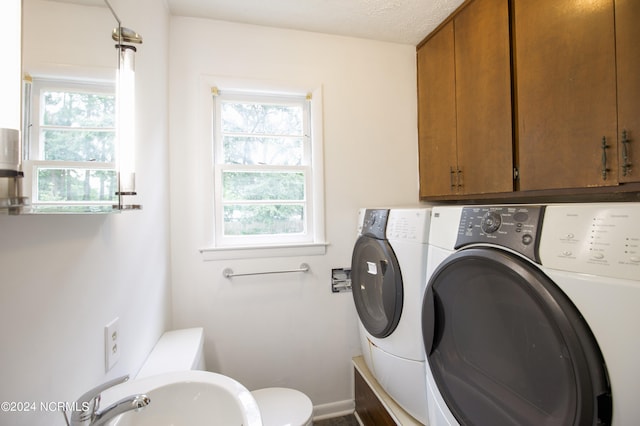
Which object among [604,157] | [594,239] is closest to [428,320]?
[594,239]

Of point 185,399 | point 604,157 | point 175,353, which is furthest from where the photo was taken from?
point 175,353

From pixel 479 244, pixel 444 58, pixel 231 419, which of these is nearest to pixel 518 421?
pixel 479 244

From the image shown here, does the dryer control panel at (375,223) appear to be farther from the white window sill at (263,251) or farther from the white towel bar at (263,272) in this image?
the white towel bar at (263,272)

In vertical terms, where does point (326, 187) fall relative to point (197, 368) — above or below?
above

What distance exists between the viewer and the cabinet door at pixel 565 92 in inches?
38.1

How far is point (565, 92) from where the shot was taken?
108 centimetres

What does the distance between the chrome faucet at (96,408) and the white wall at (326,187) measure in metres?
1.05

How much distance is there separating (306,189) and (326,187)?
14 cm

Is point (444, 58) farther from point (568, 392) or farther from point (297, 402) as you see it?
point (297, 402)

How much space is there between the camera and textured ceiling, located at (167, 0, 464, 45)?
1547 millimetres

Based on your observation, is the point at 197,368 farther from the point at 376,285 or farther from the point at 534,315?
the point at 534,315

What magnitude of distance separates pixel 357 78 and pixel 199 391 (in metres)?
1.97

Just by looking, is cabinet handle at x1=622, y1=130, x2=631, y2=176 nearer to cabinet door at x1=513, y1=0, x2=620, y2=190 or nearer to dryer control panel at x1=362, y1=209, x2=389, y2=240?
cabinet door at x1=513, y1=0, x2=620, y2=190

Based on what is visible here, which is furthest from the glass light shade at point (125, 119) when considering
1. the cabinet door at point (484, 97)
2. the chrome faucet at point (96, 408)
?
Result: the cabinet door at point (484, 97)
